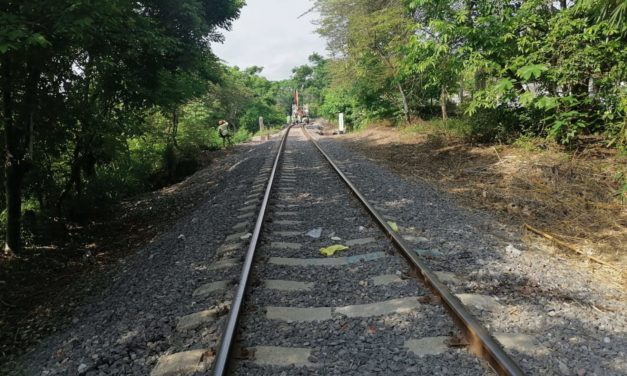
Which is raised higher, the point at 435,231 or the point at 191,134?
the point at 191,134

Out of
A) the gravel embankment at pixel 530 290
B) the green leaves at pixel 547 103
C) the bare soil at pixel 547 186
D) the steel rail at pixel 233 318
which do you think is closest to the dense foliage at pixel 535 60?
the green leaves at pixel 547 103

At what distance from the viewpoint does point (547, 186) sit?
23.4 feet

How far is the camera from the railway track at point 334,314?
2.78 metres

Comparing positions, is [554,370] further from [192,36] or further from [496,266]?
[192,36]

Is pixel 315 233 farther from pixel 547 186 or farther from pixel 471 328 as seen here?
pixel 547 186

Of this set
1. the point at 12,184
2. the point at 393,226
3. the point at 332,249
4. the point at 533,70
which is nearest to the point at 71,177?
the point at 12,184

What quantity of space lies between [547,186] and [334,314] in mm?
5396

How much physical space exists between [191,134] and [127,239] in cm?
1213

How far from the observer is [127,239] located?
731cm

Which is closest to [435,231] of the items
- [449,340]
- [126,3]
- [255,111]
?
[449,340]

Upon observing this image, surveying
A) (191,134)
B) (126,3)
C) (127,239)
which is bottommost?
(127,239)

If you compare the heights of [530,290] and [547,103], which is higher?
[547,103]

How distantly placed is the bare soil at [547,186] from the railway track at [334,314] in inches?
90.1

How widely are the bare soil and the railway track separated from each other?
2.29 meters
